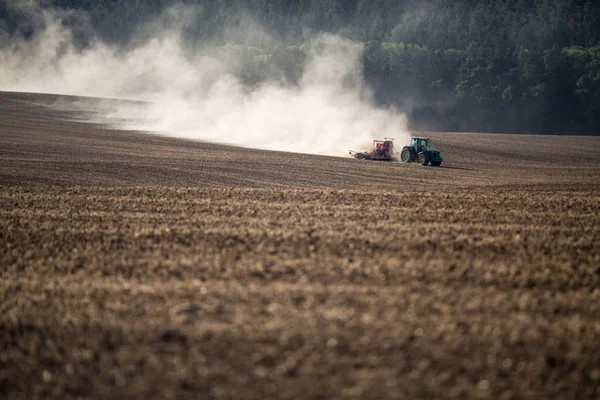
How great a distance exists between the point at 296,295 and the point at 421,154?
102 ft

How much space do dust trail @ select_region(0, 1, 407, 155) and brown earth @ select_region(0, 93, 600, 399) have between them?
94.8ft

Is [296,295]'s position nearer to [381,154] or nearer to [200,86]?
[381,154]

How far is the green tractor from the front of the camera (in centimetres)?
4003

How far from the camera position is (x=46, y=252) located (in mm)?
12914

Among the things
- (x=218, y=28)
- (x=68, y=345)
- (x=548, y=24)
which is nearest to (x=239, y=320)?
(x=68, y=345)

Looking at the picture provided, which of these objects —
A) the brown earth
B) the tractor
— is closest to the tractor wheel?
the tractor

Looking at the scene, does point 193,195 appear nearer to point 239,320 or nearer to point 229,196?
point 229,196

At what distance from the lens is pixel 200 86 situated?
344 feet

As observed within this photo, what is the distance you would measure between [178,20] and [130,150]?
523 feet

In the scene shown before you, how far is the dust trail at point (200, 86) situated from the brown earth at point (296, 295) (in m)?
28.9

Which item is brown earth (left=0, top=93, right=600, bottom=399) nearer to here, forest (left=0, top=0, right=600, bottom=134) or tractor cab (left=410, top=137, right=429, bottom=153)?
tractor cab (left=410, top=137, right=429, bottom=153)

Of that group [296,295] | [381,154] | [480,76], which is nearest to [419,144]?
[381,154]

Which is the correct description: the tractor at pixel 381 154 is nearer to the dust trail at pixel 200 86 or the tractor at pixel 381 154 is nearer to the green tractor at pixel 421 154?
the green tractor at pixel 421 154

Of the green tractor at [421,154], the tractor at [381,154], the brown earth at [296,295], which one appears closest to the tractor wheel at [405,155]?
the green tractor at [421,154]
